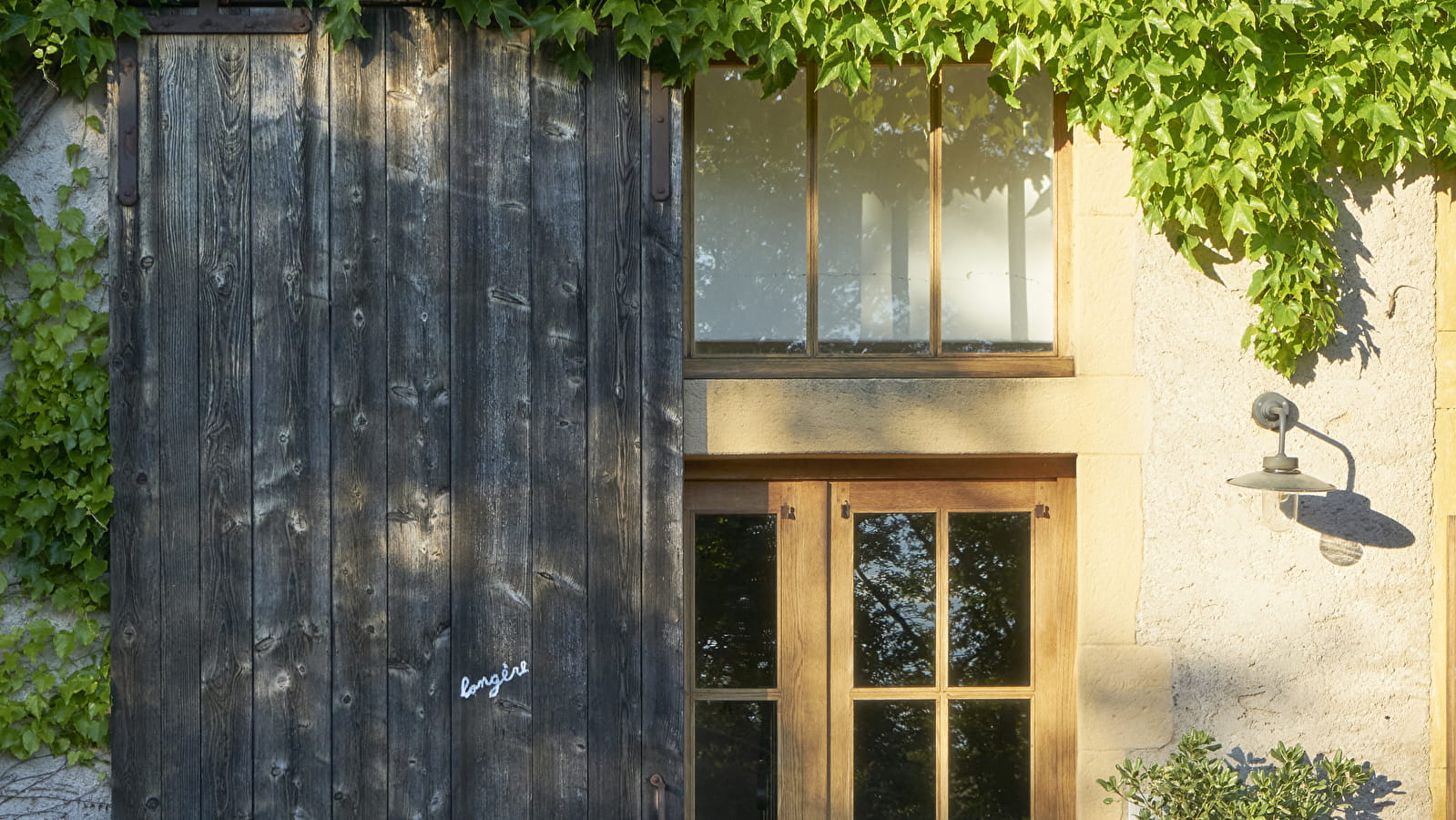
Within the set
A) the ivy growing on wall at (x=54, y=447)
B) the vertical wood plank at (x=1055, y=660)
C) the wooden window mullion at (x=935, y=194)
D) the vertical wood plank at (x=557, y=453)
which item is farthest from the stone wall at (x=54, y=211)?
the vertical wood plank at (x=1055, y=660)

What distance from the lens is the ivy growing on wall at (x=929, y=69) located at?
10.2 ft

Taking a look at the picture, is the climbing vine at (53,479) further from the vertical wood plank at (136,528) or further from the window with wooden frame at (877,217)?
the window with wooden frame at (877,217)

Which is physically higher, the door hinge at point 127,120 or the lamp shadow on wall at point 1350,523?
the door hinge at point 127,120

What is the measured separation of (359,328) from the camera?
3.21 metres

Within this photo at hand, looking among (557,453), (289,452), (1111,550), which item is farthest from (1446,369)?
(289,452)

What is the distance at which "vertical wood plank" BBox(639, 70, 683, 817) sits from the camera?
10.6ft

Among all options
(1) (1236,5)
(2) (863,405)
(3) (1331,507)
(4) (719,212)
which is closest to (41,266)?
(4) (719,212)

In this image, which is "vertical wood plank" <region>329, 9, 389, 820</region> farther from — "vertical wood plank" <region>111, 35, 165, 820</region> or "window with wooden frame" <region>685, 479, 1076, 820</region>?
"window with wooden frame" <region>685, 479, 1076, 820</region>

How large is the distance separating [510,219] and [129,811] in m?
2.04

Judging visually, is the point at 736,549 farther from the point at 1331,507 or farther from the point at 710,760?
the point at 1331,507

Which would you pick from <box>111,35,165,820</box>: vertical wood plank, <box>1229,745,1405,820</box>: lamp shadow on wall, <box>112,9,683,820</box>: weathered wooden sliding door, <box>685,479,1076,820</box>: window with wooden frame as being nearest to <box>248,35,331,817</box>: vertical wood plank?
<box>112,9,683,820</box>: weathered wooden sliding door

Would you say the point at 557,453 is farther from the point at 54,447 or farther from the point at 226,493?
the point at 54,447

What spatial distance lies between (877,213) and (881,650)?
138 centimetres

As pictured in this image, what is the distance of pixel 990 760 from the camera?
3.46 meters
